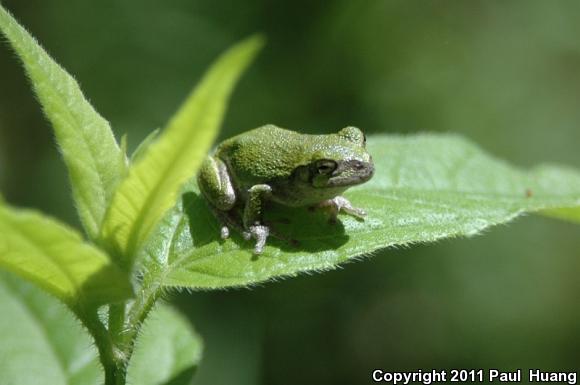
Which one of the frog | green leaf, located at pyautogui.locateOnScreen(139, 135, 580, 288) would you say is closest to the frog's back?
the frog

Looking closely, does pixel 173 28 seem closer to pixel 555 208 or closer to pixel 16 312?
pixel 16 312

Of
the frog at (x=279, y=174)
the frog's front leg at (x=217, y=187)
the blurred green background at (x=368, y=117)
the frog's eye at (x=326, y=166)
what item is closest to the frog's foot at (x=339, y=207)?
the frog at (x=279, y=174)

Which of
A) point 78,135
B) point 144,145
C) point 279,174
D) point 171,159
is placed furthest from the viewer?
point 279,174

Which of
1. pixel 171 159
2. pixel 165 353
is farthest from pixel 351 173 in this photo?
pixel 171 159

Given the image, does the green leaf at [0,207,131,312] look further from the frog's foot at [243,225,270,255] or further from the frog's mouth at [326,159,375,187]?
the frog's mouth at [326,159,375,187]

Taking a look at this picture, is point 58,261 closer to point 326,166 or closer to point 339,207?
point 339,207

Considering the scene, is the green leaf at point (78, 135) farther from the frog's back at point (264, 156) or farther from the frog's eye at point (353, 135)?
the frog's eye at point (353, 135)
